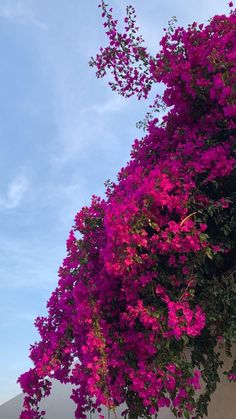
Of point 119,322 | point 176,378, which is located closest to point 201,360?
point 176,378

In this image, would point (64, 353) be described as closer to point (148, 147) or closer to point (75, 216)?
point (75, 216)

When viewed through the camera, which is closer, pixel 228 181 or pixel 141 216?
pixel 141 216

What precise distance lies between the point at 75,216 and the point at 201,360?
1.53 metres

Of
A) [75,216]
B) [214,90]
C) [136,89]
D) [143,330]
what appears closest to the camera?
[143,330]

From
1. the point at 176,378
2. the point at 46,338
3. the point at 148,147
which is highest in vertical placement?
the point at 148,147

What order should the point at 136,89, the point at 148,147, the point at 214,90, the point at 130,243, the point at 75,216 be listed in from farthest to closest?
the point at 136,89, the point at 148,147, the point at 75,216, the point at 214,90, the point at 130,243

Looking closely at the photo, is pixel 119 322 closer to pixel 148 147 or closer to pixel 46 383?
pixel 46 383

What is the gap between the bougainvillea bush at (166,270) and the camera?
3318mm

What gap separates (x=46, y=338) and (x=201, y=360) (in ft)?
4.46

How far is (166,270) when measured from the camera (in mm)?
3654

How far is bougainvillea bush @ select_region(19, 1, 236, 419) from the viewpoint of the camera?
131 inches

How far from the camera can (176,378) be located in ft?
10.9

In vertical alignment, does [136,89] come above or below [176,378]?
above

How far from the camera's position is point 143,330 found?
363cm
